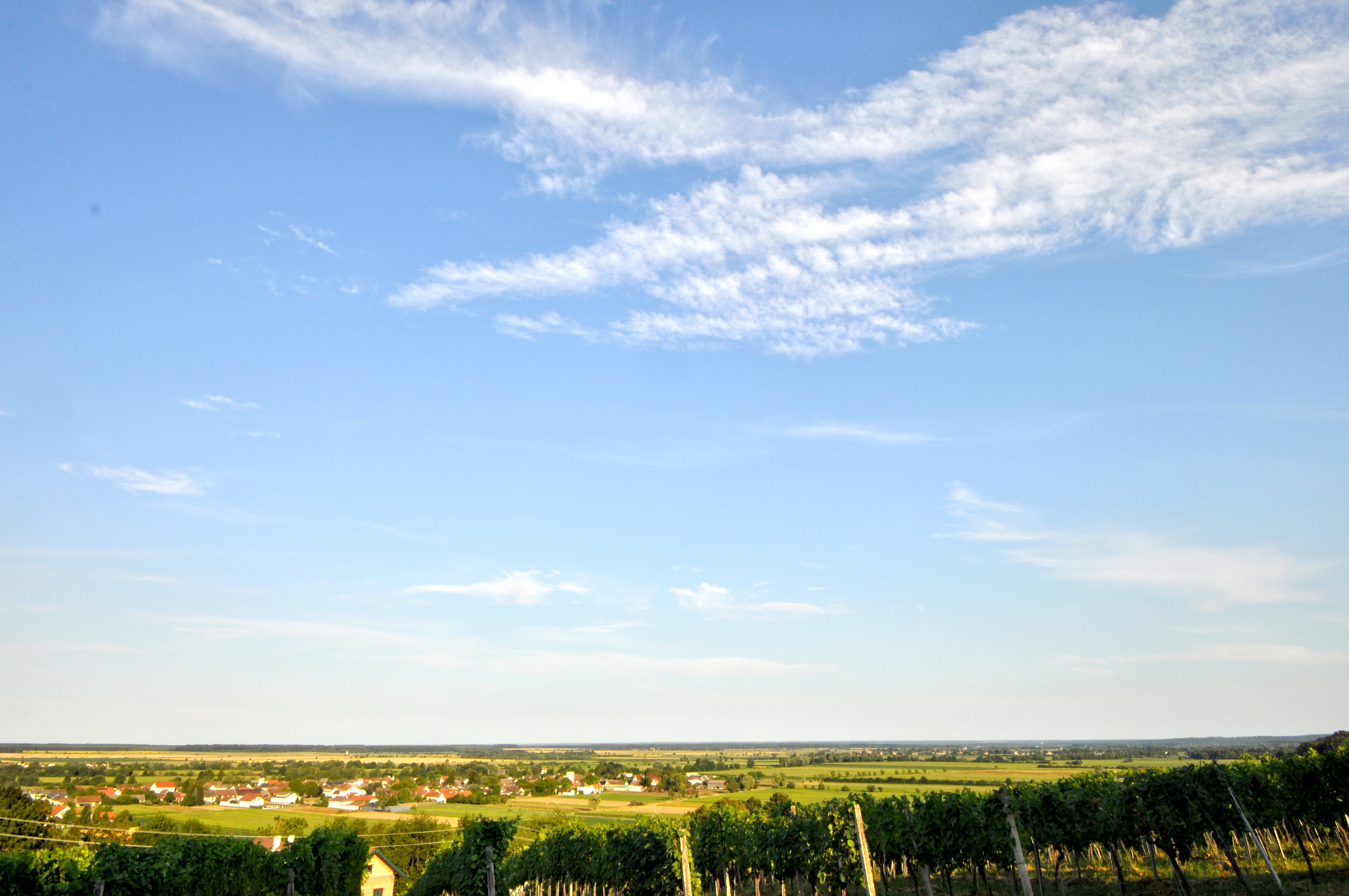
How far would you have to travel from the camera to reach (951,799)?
26.4m

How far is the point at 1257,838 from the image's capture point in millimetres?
19438

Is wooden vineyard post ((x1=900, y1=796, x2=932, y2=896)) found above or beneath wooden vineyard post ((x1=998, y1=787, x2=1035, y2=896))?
beneath

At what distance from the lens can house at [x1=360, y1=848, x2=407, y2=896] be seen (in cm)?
4570

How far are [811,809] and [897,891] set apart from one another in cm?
667

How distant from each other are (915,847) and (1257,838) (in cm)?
1044

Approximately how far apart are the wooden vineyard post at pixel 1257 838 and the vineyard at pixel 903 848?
4.4 inches

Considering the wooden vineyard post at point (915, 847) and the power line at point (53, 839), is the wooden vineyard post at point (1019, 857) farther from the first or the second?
the power line at point (53, 839)

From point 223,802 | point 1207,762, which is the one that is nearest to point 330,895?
point 1207,762

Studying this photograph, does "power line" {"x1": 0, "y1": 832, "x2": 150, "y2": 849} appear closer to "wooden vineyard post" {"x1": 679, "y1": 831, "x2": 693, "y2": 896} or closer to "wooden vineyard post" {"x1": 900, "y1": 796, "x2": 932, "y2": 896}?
"wooden vineyard post" {"x1": 679, "y1": 831, "x2": 693, "y2": 896}

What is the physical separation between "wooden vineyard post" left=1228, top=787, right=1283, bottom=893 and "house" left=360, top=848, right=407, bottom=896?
45.3 meters

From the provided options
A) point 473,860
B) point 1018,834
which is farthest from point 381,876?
point 1018,834

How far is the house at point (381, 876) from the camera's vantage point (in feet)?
150

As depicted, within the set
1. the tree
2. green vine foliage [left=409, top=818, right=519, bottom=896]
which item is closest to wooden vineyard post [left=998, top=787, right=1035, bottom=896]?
green vine foliage [left=409, top=818, right=519, bottom=896]

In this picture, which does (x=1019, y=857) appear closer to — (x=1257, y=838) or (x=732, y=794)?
(x=1257, y=838)
